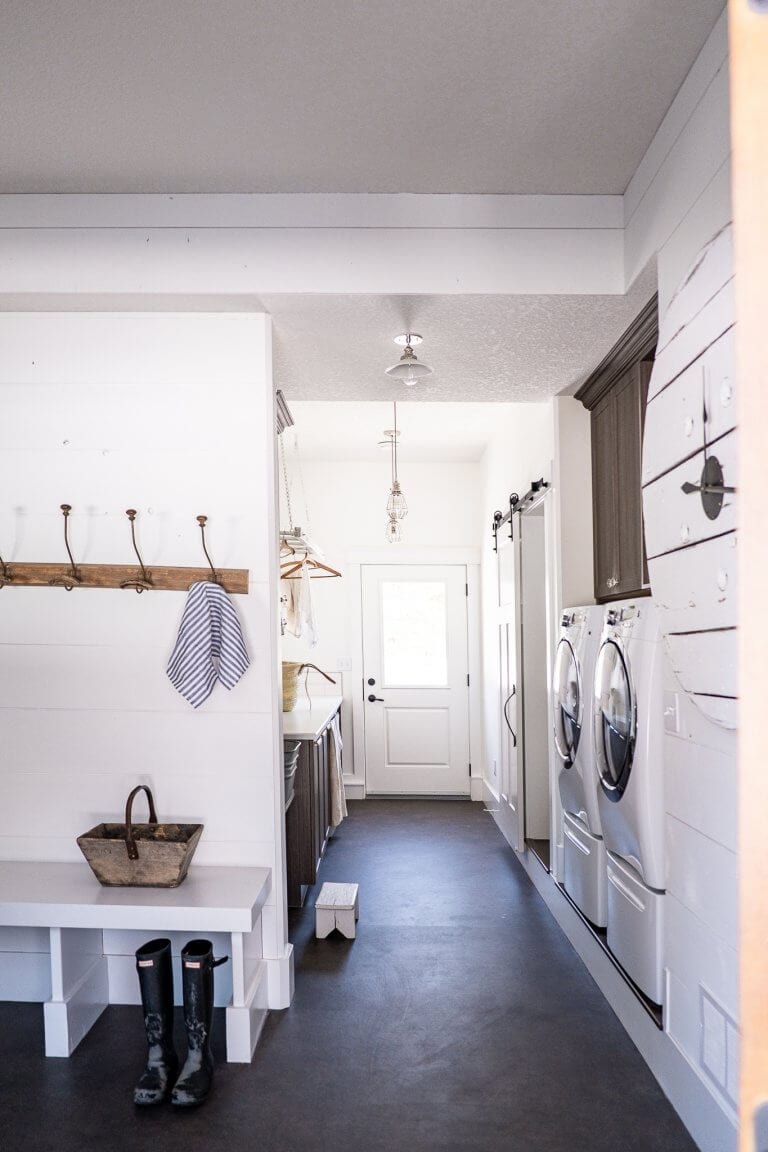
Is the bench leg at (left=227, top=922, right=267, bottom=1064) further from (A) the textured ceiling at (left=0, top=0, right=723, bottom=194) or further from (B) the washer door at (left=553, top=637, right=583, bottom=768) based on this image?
(A) the textured ceiling at (left=0, top=0, right=723, bottom=194)

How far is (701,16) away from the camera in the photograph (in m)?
1.87

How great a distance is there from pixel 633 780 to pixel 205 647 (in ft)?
4.69

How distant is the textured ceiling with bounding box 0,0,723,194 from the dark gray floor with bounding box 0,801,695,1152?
273cm

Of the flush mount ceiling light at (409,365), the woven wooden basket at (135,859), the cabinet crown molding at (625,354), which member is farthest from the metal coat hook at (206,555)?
the cabinet crown molding at (625,354)

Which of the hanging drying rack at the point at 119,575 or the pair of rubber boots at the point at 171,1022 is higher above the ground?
the hanging drying rack at the point at 119,575

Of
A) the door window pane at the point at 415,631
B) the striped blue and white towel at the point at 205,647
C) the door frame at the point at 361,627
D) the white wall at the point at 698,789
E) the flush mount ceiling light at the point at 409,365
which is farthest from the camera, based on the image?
the door window pane at the point at 415,631

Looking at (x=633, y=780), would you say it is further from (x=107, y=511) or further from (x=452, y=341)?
(x=107, y=511)

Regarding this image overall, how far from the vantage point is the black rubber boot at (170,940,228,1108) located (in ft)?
7.64

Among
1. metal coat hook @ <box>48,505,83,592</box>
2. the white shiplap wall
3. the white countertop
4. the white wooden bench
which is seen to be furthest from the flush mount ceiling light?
the white wooden bench

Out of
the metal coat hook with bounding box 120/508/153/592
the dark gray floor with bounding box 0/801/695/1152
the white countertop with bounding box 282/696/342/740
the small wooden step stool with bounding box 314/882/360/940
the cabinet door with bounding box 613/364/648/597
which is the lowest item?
the dark gray floor with bounding box 0/801/695/1152

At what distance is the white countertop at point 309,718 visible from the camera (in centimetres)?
400

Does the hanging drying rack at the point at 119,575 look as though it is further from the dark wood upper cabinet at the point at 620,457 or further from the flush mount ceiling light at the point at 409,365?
the dark wood upper cabinet at the point at 620,457

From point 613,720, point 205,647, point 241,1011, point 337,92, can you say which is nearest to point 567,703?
point 613,720

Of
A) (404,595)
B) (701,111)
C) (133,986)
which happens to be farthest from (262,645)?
(404,595)
